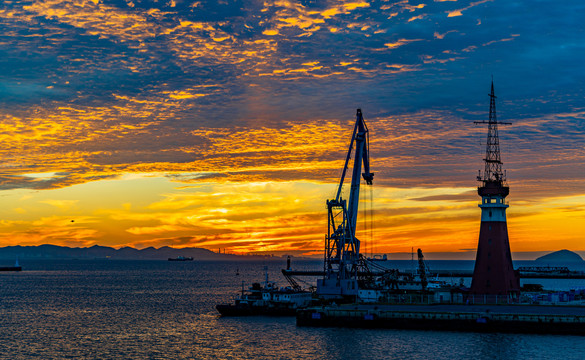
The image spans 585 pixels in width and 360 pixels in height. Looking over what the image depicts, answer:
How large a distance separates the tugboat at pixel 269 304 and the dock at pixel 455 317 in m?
14.9

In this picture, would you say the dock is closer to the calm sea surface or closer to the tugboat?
the calm sea surface

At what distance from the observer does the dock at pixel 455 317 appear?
72.9 m

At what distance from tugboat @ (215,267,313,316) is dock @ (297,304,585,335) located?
14.9 meters

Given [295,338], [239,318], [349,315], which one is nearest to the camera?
[295,338]

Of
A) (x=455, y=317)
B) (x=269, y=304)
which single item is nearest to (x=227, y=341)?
(x=269, y=304)

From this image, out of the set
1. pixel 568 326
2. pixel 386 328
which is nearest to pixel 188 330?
pixel 386 328

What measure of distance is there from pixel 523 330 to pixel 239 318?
43274 mm

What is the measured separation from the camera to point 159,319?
103 metres

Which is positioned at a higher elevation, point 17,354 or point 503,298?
point 503,298

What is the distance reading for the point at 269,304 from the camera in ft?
337

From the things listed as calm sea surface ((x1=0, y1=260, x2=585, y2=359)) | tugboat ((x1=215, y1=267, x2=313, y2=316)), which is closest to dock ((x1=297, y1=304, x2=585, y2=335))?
calm sea surface ((x1=0, y1=260, x2=585, y2=359))

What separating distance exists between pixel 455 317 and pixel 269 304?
34.4 meters

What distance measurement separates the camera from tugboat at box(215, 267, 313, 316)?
101312 millimetres

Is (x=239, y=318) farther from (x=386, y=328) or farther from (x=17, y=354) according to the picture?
(x=17, y=354)
